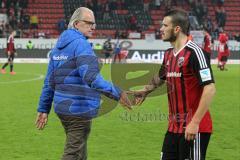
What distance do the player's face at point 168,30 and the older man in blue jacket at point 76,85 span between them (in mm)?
787

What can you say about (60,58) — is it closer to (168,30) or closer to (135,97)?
(135,97)

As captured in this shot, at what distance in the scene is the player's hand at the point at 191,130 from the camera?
492cm

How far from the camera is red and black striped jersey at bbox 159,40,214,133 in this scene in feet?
16.3

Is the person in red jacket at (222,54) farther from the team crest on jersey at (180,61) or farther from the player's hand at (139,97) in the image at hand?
the team crest on jersey at (180,61)

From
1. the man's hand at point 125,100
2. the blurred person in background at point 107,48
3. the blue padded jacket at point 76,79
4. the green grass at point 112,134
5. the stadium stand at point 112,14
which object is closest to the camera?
the blue padded jacket at point 76,79

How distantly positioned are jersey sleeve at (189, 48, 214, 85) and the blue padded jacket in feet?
3.06

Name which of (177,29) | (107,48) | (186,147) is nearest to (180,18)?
(177,29)

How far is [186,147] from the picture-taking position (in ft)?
17.0

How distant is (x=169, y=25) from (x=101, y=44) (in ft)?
108

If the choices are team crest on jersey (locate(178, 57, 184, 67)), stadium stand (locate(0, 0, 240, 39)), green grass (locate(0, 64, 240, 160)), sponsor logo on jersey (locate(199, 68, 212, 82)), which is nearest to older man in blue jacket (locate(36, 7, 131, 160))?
team crest on jersey (locate(178, 57, 184, 67))

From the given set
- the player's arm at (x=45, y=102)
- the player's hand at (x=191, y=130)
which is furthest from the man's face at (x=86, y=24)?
the player's hand at (x=191, y=130)

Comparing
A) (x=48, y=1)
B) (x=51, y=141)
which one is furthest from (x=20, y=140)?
(x=48, y=1)

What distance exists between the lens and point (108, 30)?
43250mm

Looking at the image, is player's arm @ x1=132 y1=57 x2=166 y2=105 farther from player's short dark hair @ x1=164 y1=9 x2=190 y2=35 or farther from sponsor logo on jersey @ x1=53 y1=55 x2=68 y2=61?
sponsor logo on jersey @ x1=53 y1=55 x2=68 y2=61
